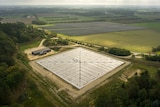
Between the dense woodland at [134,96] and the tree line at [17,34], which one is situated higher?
the tree line at [17,34]

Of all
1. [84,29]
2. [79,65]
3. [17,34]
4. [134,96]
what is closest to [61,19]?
[84,29]

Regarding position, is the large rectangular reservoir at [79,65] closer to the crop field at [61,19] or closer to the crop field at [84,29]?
the crop field at [84,29]

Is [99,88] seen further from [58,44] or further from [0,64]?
[58,44]

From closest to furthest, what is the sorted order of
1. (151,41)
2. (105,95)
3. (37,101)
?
1. (105,95)
2. (37,101)
3. (151,41)

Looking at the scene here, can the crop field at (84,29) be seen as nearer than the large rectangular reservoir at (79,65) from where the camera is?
No

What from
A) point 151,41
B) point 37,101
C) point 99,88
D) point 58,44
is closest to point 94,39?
point 58,44

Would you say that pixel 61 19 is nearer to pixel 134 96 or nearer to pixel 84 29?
pixel 84 29

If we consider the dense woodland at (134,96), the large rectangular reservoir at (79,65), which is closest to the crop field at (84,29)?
the large rectangular reservoir at (79,65)

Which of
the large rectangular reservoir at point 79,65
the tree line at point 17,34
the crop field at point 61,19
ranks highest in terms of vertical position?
the tree line at point 17,34
